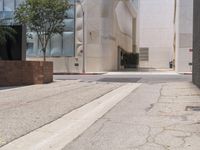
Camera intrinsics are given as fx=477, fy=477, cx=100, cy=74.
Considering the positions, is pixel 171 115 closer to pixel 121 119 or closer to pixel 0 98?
pixel 121 119

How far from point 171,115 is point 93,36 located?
3474 cm

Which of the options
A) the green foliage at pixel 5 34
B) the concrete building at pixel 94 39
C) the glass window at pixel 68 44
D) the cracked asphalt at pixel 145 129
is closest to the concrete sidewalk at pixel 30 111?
the cracked asphalt at pixel 145 129

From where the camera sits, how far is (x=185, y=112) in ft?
42.7

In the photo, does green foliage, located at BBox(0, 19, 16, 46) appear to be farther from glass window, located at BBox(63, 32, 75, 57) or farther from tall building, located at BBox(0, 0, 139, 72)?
glass window, located at BBox(63, 32, 75, 57)

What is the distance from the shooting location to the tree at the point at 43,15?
1610 inches

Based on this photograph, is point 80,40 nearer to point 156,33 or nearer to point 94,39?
point 94,39

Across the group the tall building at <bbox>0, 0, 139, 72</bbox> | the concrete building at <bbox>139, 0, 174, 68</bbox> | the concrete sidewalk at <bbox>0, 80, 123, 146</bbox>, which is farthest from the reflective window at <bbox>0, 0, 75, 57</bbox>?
the concrete sidewalk at <bbox>0, 80, 123, 146</bbox>

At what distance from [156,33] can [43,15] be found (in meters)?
33.9

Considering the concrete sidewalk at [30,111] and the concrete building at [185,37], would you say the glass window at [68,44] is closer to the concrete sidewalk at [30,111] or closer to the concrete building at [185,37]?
the concrete building at [185,37]

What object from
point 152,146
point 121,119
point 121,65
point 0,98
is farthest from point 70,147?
point 121,65

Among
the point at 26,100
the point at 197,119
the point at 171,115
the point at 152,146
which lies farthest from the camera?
the point at 26,100

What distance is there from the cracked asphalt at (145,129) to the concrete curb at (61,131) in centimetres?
24

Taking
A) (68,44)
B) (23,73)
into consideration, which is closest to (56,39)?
(68,44)

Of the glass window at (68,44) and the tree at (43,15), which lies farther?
the glass window at (68,44)
